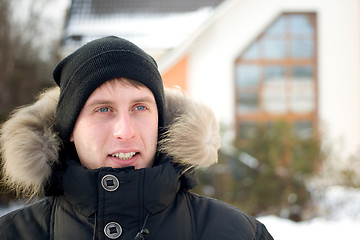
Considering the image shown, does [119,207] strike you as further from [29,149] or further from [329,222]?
[329,222]

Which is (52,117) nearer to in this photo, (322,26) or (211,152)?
(211,152)

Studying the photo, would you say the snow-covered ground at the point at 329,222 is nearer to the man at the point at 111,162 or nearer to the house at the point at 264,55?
the man at the point at 111,162

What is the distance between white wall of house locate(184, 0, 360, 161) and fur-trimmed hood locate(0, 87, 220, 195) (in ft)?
26.1

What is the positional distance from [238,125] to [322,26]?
3.28 meters

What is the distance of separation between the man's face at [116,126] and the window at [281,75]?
346 inches

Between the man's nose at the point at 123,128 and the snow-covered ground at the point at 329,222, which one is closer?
the man's nose at the point at 123,128

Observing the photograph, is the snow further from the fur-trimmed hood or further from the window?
the window

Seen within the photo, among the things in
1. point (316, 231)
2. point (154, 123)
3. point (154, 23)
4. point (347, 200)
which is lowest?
point (347, 200)

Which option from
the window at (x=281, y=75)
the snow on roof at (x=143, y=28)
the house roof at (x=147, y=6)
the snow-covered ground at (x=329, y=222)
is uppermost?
the house roof at (x=147, y=6)

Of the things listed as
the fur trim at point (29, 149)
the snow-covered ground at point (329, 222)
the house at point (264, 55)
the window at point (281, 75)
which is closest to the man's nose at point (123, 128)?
the fur trim at point (29, 149)

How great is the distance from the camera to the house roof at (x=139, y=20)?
9094mm

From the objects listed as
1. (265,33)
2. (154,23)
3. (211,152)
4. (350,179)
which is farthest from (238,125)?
(211,152)

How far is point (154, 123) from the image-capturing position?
1.51m

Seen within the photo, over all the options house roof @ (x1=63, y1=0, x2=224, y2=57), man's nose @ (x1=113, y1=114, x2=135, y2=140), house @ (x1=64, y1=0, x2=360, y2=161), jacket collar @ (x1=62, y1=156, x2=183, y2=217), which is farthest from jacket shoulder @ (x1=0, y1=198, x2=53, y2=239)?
house @ (x1=64, y1=0, x2=360, y2=161)
